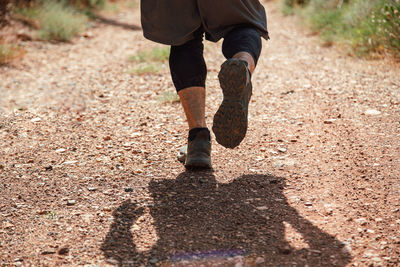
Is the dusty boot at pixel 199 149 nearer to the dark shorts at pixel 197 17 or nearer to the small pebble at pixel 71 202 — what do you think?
the dark shorts at pixel 197 17

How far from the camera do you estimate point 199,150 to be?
2.46 meters

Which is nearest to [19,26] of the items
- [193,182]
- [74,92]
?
[74,92]

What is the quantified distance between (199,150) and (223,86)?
0.51 meters

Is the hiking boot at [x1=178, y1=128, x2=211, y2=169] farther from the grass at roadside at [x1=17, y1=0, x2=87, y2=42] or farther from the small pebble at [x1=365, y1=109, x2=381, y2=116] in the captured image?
the grass at roadside at [x1=17, y1=0, x2=87, y2=42]

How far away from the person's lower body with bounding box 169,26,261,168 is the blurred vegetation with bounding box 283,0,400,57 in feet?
8.75

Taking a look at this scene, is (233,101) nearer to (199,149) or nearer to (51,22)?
(199,149)

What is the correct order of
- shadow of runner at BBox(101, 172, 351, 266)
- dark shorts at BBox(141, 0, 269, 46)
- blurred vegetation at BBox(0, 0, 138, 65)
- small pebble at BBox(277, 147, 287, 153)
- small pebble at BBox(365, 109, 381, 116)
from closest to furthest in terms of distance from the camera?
shadow of runner at BBox(101, 172, 351, 266)
dark shorts at BBox(141, 0, 269, 46)
small pebble at BBox(277, 147, 287, 153)
small pebble at BBox(365, 109, 381, 116)
blurred vegetation at BBox(0, 0, 138, 65)

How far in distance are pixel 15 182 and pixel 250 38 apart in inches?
55.3

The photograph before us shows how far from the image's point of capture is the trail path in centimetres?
183

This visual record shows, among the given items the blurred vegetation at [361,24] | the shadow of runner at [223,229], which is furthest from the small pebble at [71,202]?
the blurred vegetation at [361,24]

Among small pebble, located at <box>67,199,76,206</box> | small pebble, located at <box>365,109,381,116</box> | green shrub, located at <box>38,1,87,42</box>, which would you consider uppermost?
small pebble, located at <box>365,109,381,116</box>

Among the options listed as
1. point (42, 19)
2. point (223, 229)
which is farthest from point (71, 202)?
point (42, 19)

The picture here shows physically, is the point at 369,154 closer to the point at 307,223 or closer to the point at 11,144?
the point at 307,223

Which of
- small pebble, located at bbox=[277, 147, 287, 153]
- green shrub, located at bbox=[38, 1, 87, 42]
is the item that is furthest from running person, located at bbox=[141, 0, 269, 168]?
green shrub, located at bbox=[38, 1, 87, 42]
